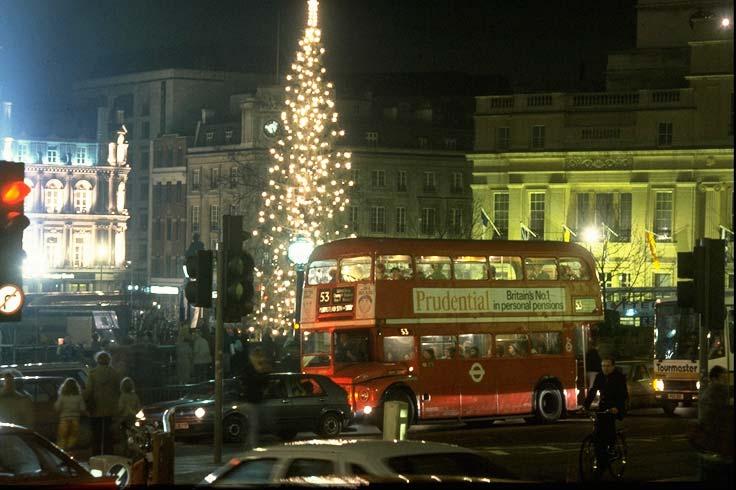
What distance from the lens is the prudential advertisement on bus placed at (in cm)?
3609

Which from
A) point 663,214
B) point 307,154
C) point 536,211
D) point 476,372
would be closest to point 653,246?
point 663,214

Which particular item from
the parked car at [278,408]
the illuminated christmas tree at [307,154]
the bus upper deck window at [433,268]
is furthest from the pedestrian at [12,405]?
Answer: the illuminated christmas tree at [307,154]

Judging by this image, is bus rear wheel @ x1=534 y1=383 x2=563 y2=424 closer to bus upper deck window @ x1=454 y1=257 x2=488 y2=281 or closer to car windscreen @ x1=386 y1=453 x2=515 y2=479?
bus upper deck window @ x1=454 y1=257 x2=488 y2=281

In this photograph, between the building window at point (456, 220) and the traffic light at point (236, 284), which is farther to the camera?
the building window at point (456, 220)

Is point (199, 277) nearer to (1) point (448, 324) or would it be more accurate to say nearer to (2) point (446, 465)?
(2) point (446, 465)

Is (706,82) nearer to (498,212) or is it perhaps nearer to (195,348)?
(498,212)

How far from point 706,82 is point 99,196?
62736mm

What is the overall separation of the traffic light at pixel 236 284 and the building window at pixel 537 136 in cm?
6445

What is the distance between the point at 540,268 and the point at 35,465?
24.6m

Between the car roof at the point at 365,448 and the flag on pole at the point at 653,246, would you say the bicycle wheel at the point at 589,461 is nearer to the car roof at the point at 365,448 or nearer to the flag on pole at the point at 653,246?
the car roof at the point at 365,448

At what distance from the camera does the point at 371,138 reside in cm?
10806

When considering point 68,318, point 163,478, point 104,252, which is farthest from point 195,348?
point 104,252

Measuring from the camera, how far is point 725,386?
1719 centimetres

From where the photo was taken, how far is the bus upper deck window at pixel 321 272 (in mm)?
36406
